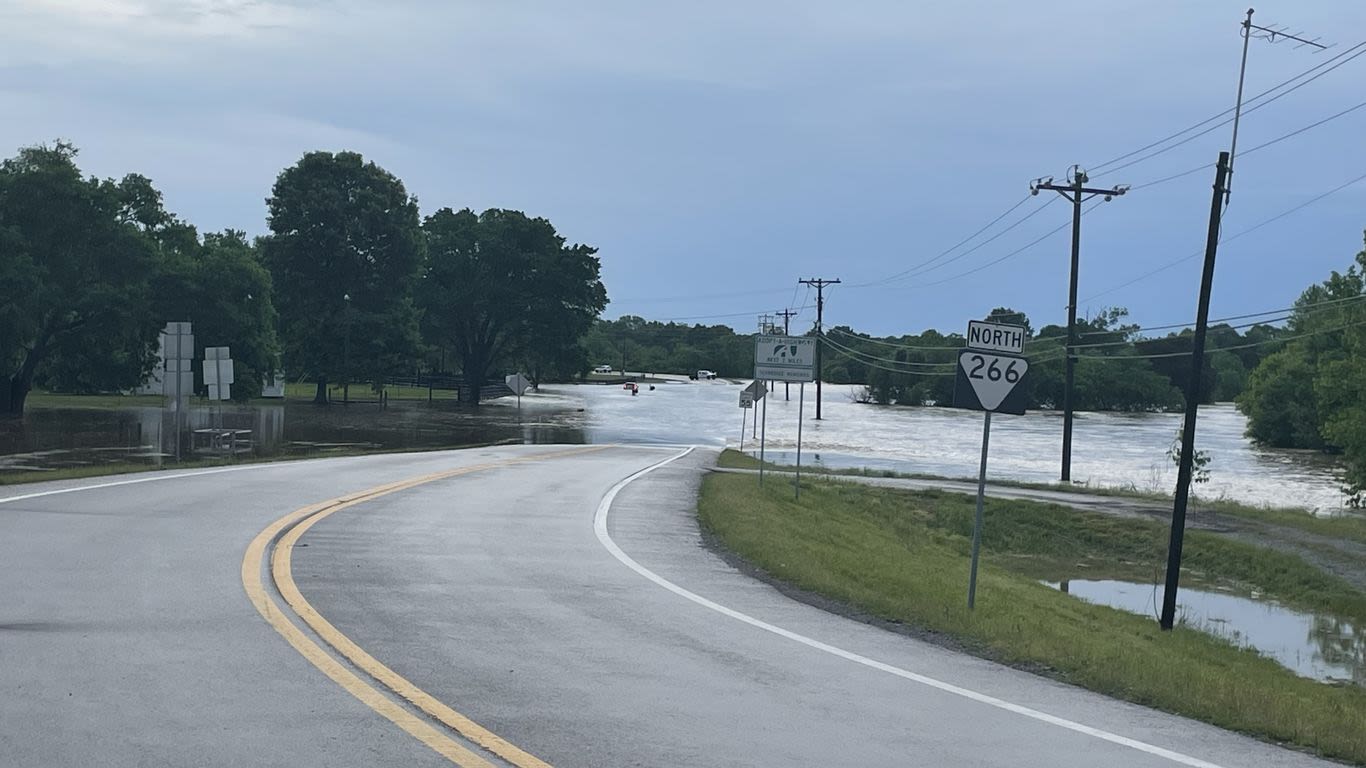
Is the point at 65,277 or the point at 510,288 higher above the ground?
the point at 510,288

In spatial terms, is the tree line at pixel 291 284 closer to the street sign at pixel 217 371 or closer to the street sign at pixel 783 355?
the street sign at pixel 217 371

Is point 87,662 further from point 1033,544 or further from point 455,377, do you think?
point 455,377

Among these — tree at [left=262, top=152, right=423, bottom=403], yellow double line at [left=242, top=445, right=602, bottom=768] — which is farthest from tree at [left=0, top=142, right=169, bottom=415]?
yellow double line at [left=242, top=445, right=602, bottom=768]

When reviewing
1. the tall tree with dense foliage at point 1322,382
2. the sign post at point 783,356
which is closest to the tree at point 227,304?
the sign post at point 783,356

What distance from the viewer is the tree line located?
2472 inches

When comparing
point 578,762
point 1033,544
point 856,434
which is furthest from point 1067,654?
point 856,434

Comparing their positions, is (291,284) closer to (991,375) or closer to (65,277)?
(65,277)

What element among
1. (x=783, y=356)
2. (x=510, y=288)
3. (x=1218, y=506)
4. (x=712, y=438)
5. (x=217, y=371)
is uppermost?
(x=510, y=288)

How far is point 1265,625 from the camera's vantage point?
77.7 feet

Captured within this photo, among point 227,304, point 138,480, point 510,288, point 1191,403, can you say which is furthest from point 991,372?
point 510,288

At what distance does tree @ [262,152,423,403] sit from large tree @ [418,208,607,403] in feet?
37.5

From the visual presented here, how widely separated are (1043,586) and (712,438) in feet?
138

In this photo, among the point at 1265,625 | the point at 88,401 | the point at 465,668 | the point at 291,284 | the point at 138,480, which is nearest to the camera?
the point at 465,668

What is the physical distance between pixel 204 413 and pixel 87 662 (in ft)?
211
